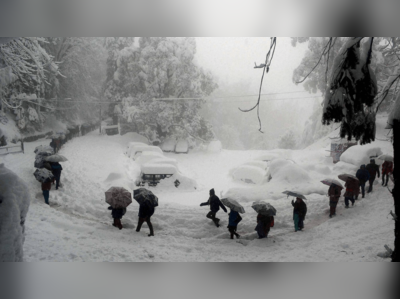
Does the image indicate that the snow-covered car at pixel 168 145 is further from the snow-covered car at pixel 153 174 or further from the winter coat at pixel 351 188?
the winter coat at pixel 351 188

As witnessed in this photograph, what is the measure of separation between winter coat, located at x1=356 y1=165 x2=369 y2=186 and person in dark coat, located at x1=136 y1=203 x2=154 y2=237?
2967 millimetres

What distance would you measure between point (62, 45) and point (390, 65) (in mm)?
4488

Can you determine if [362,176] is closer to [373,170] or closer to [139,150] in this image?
[373,170]

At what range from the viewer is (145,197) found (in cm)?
397

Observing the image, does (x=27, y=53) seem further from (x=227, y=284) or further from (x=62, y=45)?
(x=227, y=284)

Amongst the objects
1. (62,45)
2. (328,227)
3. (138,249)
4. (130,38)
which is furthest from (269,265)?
(62,45)

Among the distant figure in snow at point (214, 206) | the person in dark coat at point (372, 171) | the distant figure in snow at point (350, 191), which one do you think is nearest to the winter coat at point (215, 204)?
the distant figure in snow at point (214, 206)

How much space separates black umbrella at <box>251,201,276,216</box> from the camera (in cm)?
388

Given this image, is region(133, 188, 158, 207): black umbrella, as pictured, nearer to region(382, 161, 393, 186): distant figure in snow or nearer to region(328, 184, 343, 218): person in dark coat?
region(328, 184, 343, 218): person in dark coat

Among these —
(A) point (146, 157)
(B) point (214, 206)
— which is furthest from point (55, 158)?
(B) point (214, 206)

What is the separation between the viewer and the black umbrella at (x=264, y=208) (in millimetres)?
3877

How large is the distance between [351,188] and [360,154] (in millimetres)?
503

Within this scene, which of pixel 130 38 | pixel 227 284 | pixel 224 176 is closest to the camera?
pixel 227 284

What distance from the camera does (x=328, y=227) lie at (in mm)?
4016
